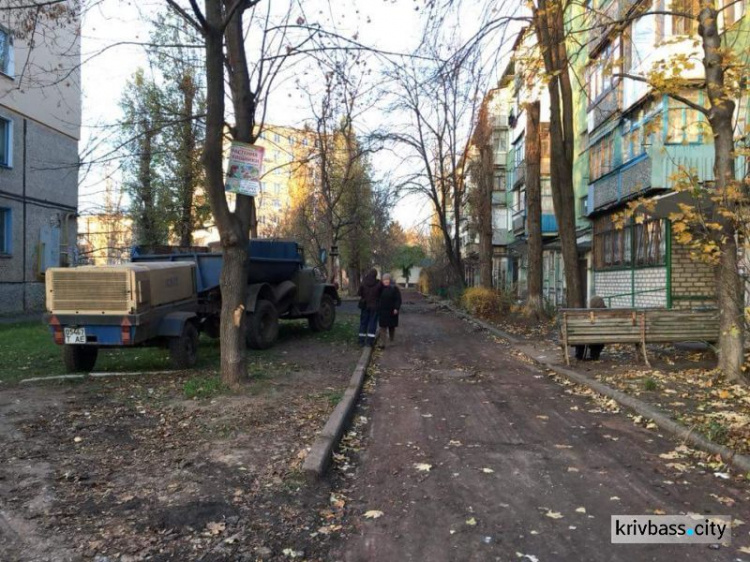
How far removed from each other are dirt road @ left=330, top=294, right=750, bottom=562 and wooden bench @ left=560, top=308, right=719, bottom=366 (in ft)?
7.22

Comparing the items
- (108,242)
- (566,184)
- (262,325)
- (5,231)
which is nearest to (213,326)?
(262,325)

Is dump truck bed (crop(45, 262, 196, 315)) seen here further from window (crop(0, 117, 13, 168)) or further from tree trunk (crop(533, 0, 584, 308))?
window (crop(0, 117, 13, 168))

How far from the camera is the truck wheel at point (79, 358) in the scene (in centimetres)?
926

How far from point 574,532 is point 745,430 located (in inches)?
113

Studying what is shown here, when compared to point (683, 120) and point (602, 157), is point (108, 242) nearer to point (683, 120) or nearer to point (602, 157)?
point (602, 157)

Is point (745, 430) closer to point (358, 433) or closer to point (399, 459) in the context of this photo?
point (399, 459)

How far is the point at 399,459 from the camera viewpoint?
551cm

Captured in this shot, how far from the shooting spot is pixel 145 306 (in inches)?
355

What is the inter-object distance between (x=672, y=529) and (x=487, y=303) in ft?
62.0

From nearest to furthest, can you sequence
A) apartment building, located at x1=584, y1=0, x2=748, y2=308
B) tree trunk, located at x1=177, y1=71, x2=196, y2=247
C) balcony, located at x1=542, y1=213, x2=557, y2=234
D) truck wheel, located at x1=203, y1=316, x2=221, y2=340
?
truck wheel, located at x1=203, y1=316, x2=221, y2=340
apartment building, located at x1=584, y1=0, x2=748, y2=308
tree trunk, located at x1=177, y1=71, x2=196, y2=247
balcony, located at x1=542, y1=213, x2=557, y2=234

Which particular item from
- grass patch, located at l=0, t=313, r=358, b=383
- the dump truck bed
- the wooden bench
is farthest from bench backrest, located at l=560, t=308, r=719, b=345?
the dump truck bed

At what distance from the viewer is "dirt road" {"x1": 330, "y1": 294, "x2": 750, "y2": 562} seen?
3727mm

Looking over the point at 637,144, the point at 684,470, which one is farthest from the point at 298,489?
the point at 637,144

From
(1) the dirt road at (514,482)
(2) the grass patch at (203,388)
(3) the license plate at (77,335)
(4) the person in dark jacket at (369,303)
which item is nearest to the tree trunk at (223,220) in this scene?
(2) the grass patch at (203,388)
